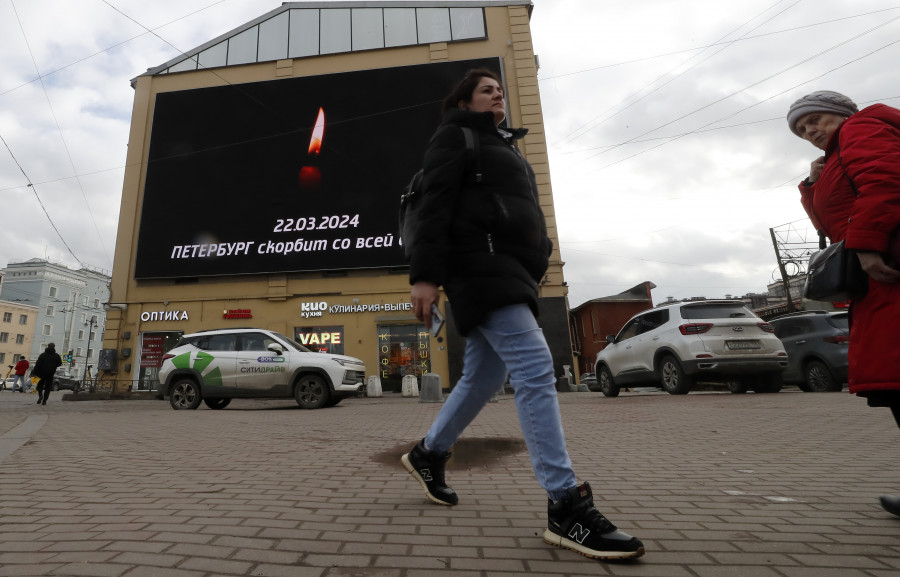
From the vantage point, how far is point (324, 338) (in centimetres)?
1838

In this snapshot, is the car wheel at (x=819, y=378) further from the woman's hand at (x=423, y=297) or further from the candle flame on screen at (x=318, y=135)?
the candle flame on screen at (x=318, y=135)

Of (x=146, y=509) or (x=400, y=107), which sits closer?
(x=146, y=509)

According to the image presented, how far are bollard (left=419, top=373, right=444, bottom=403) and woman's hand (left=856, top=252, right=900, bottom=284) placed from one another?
9.17 meters

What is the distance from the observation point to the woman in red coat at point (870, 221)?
1686 mm

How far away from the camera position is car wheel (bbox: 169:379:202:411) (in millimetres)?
9352

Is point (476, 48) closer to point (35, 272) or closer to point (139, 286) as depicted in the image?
point (139, 286)

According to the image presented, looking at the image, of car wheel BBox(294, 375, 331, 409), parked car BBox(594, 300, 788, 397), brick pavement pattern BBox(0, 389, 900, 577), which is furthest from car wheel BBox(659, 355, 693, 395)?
car wheel BBox(294, 375, 331, 409)

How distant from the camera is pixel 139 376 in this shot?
18.5 m

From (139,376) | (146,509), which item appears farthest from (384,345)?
(146,509)

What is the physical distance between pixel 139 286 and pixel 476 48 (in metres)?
17.4

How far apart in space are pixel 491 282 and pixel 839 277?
1.34 metres

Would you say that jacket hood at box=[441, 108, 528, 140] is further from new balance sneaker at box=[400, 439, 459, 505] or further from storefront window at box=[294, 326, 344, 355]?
storefront window at box=[294, 326, 344, 355]

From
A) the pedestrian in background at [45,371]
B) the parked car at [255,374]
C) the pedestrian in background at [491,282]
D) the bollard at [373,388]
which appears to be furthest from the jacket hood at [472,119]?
the pedestrian in background at [45,371]

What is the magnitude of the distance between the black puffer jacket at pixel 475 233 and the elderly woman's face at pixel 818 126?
1335 mm
